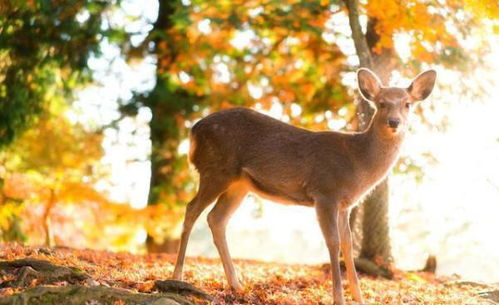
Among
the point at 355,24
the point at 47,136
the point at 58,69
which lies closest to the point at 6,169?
the point at 58,69

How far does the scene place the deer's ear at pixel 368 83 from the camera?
760cm

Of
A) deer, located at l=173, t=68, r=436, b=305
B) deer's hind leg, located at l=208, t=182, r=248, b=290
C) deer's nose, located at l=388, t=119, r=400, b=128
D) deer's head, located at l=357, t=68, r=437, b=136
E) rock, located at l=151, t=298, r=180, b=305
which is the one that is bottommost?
rock, located at l=151, t=298, r=180, b=305

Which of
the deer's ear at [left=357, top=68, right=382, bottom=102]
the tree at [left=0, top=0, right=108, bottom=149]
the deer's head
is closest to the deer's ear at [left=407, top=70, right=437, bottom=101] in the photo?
the deer's head

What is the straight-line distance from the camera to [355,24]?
10.1m

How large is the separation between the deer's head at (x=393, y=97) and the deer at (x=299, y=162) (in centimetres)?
1

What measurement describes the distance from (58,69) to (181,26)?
3559 millimetres

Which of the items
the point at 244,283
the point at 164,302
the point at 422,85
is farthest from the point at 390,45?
the point at 164,302

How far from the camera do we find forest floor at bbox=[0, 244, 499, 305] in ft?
20.1

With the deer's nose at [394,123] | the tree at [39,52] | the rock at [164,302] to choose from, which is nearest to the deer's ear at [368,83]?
the deer's nose at [394,123]

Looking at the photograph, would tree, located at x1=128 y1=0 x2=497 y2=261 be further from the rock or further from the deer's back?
the rock

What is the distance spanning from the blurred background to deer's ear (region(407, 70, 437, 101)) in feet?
7.37

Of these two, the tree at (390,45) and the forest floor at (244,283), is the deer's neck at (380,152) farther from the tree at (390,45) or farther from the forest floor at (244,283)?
the tree at (390,45)

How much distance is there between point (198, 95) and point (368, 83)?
8140mm

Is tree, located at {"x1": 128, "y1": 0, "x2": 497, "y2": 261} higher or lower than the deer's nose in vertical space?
higher
